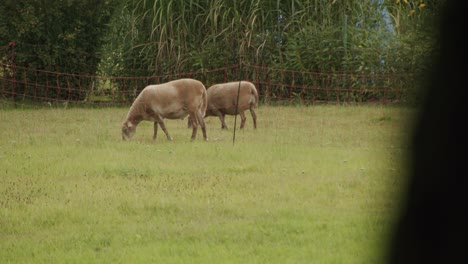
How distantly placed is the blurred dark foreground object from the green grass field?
0.18 feet

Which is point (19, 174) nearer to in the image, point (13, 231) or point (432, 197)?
point (13, 231)

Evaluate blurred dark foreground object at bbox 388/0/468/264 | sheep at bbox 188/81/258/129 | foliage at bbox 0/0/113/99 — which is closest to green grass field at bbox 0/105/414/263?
blurred dark foreground object at bbox 388/0/468/264

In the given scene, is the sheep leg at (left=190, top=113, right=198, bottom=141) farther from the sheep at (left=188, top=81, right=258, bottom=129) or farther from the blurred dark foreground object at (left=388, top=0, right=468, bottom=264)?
the blurred dark foreground object at (left=388, top=0, right=468, bottom=264)

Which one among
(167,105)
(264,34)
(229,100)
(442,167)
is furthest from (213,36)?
(442,167)

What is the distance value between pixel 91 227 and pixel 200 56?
466 inches

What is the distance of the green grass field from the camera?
487 centimetres

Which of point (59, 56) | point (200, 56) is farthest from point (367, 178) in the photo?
point (59, 56)

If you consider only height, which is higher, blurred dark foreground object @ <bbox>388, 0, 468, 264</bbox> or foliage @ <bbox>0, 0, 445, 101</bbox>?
foliage @ <bbox>0, 0, 445, 101</bbox>

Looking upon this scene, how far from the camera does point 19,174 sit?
8.16 m

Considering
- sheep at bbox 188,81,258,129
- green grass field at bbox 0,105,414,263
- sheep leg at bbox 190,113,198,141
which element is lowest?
green grass field at bbox 0,105,414,263

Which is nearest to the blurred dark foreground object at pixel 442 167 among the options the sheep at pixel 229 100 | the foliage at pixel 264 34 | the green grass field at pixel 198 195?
the green grass field at pixel 198 195

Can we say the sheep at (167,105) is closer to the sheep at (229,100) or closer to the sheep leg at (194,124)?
the sheep leg at (194,124)

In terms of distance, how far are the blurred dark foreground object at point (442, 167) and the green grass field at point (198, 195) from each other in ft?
0.18

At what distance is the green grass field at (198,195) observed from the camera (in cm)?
487
